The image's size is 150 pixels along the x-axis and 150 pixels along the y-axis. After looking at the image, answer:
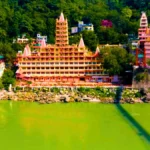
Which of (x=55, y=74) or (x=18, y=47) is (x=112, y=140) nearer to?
(x=55, y=74)

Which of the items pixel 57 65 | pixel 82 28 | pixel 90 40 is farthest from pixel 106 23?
pixel 57 65

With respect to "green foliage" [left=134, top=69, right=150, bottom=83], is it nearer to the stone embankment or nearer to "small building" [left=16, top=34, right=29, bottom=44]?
the stone embankment

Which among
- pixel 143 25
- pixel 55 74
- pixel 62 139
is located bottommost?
pixel 62 139

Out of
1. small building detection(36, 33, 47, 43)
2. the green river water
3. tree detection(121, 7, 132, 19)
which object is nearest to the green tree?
the green river water

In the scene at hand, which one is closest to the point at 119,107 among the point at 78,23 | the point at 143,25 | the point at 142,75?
the point at 142,75

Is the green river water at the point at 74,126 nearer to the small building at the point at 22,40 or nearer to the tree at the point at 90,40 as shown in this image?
the tree at the point at 90,40
